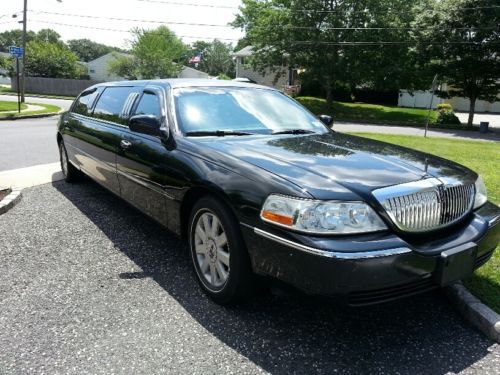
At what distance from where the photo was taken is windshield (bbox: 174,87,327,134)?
13.1ft

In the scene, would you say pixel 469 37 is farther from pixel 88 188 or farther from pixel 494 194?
pixel 88 188

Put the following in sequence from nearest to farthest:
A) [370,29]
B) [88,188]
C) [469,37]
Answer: [88,188]
[469,37]
[370,29]

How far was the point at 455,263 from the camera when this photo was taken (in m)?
2.79

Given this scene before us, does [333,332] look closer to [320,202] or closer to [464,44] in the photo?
[320,202]

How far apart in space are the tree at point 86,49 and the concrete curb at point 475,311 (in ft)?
430

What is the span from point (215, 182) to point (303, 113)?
193 cm

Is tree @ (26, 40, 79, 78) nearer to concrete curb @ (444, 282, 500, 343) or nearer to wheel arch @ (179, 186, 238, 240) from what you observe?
wheel arch @ (179, 186, 238, 240)

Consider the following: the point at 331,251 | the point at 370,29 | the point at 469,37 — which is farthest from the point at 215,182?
the point at 370,29

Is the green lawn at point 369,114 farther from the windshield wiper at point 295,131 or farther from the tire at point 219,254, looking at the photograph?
the tire at point 219,254

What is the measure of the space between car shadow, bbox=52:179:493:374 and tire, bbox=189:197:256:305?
16 cm

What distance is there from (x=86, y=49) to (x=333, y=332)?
140 meters

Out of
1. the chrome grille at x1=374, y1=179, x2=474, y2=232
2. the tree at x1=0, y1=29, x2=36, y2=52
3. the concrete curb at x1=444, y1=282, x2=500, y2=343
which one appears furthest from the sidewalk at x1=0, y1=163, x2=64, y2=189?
the tree at x1=0, y1=29, x2=36, y2=52

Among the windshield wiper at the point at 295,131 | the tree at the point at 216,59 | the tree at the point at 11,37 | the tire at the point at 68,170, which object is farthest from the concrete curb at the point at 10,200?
the tree at the point at 11,37

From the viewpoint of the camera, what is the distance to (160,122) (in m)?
4.02
